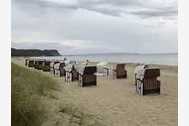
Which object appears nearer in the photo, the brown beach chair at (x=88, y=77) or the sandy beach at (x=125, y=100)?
the sandy beach at (x=125, y=100)

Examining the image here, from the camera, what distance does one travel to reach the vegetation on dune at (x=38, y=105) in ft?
6.05

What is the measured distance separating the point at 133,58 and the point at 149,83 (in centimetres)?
17

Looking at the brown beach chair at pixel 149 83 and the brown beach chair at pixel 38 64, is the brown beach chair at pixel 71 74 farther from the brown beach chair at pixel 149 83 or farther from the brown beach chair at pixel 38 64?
the brown beach chair at pixel 149 83

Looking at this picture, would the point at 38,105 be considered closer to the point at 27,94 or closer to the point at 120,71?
the point at 27,94

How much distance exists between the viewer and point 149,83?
1.85m

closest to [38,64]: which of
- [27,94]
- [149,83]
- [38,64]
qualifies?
[38,64]

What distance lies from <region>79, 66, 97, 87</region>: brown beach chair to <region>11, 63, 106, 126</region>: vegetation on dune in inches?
5.8

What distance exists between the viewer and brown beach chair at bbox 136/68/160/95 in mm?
1818

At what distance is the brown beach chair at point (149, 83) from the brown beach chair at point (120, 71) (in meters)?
0.09

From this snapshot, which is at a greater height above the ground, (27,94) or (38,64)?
(38,64)

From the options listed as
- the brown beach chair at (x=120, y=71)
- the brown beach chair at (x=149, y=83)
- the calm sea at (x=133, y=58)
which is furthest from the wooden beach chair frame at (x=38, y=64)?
the brown beach chair at (x=149, y=83)

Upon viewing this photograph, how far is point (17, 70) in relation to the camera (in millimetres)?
1909
